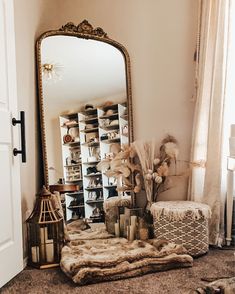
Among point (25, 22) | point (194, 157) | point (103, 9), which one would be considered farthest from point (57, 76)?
point (194, 157)

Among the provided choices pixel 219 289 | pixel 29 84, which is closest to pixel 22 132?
pixel 29 84

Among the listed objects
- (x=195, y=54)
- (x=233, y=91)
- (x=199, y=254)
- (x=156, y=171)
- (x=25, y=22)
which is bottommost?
(x=199, y=254)

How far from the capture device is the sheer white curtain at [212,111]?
230 centimetres

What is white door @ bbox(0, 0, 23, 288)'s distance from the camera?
178cm

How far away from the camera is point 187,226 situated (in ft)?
6.97

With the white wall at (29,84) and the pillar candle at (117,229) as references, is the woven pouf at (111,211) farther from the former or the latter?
the white wall at (29,84)

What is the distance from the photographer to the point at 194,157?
2439mm

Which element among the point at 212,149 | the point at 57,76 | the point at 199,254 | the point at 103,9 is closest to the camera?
the point at 199,254

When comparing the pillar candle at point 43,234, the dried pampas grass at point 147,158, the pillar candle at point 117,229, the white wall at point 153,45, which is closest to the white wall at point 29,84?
the white wall at point 153,45

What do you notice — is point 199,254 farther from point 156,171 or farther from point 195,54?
point 195,54

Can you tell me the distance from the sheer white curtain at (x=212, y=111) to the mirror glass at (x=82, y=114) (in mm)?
631

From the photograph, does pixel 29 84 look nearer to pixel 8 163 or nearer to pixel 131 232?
pixel 8 163

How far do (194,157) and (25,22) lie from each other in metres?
1.68

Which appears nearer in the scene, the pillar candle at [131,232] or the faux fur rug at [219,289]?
the faux fur rug at [219,289]
